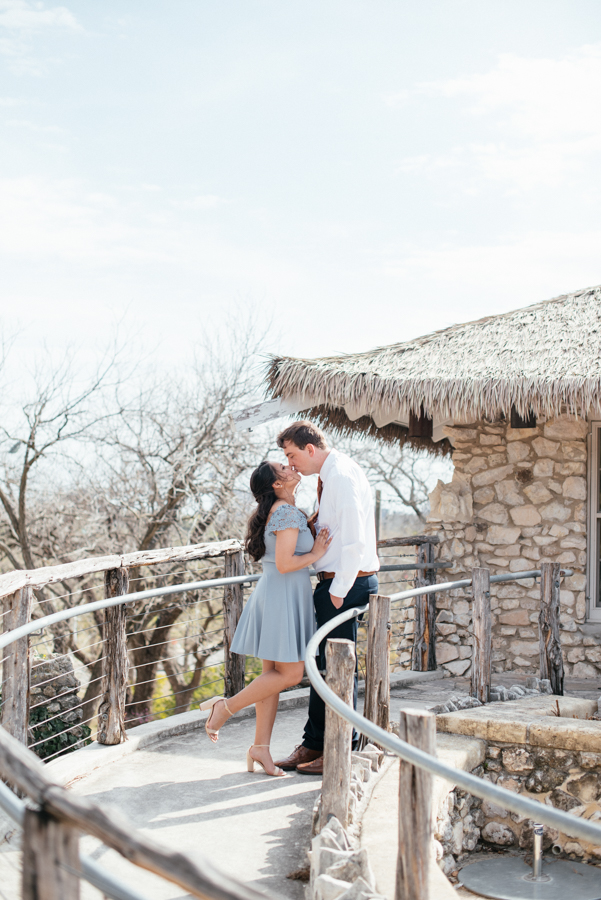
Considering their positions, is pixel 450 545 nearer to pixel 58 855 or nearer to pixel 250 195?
pixel 58 855

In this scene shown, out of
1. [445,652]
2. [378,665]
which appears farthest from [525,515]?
[378,665]

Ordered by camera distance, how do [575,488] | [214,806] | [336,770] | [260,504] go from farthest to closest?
[575,488], [260,504], [214,806], [336,770]

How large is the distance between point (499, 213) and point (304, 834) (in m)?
17.4

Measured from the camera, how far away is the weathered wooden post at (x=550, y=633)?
5262 millimetres

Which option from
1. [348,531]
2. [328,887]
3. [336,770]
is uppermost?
[348,531]

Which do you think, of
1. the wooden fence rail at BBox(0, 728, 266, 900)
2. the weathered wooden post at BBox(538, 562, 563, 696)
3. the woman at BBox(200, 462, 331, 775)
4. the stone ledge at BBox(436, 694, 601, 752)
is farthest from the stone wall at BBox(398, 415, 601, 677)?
the wooden fence rail at BBox(0, 728, 266, 900)

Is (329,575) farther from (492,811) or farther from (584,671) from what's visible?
(584,671)

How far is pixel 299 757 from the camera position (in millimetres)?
3766

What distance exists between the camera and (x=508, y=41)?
336 inches

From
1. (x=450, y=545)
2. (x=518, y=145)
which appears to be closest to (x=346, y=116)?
(x=518, y=145)

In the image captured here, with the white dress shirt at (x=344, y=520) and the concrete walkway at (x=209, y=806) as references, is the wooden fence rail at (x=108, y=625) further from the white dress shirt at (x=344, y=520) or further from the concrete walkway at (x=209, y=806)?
the white dress shirt at (x=344, y=520)

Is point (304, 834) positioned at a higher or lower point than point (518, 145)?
lower

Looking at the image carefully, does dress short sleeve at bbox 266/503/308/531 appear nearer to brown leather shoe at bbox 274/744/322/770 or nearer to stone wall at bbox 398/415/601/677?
brown leather shoe at bbox 274/744/322/770

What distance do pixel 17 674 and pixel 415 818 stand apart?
2254 millimetres
